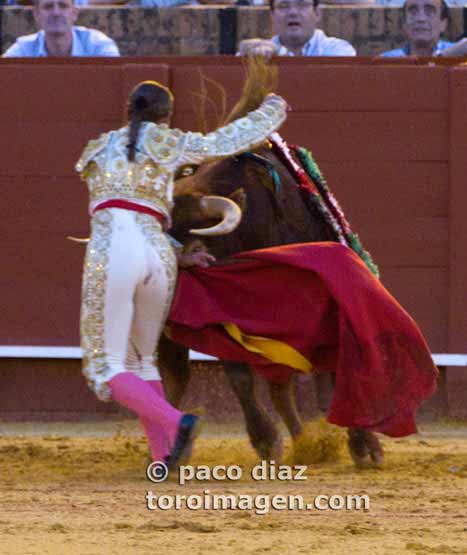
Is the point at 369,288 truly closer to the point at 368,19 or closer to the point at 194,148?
the point at 194,148

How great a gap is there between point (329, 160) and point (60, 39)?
62.5 inches

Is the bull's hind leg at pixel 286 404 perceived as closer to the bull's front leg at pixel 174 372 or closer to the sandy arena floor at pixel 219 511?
the sandy arena floor at pixel 219 511

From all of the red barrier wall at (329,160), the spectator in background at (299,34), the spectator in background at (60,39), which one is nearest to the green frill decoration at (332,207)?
the red barrier wall at (329,160)

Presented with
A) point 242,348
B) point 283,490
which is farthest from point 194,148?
point 283,490

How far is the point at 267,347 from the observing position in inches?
222

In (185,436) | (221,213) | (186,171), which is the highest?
(186,171)

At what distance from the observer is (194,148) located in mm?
5309

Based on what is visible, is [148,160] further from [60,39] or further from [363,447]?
[60,39]

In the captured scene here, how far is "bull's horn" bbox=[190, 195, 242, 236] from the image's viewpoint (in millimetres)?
5488

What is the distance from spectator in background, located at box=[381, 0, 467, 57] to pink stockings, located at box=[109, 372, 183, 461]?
10.9ft

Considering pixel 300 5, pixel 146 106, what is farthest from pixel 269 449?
pixel 300 5

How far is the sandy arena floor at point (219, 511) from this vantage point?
424 centimetres

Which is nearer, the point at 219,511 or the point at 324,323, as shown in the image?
the point at 219,511

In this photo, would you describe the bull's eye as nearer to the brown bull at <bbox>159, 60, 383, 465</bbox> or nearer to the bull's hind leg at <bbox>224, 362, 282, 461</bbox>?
the brown bull at <bbox>159, 60, 383, 465</bbox>
